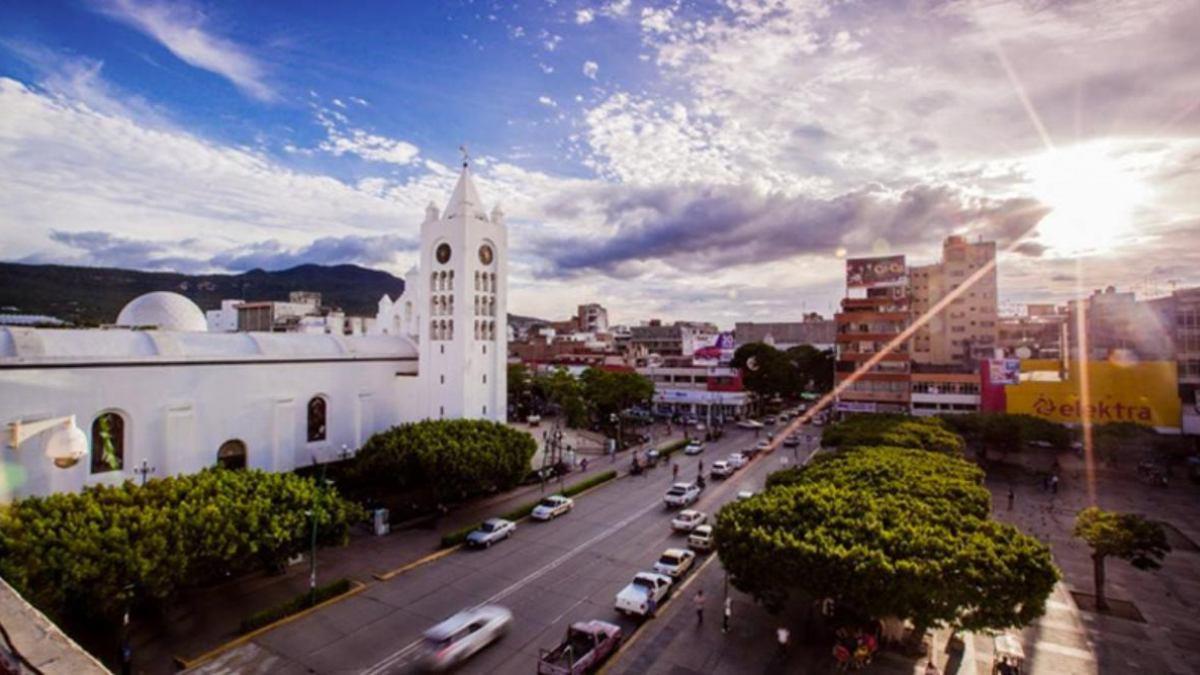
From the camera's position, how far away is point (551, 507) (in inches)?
1417

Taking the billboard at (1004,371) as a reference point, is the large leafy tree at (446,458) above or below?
below

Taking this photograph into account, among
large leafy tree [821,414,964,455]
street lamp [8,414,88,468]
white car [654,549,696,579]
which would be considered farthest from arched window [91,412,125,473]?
large leafy tree [821,414,964,455]

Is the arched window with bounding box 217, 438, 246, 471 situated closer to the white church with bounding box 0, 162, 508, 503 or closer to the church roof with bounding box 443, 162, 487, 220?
the white church with bounding box 0, 162, 508, 503

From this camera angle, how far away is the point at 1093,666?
66.0ft

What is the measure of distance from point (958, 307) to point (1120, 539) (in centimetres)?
8378

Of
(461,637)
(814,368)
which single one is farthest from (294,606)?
(814,368)

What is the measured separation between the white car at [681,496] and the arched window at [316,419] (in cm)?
2410

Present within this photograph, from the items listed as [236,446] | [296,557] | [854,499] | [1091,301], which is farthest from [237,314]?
[1091,301]

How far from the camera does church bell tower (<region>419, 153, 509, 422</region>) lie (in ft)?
149

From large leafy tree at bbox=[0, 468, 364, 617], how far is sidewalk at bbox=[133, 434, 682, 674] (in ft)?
3.58

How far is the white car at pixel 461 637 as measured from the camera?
19.1 m

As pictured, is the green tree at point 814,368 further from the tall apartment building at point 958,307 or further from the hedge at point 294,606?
the hedge at point 294,606

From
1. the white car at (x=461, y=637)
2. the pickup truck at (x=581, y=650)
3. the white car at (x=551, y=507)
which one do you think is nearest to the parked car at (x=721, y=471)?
the white car at (x=551, y=507)

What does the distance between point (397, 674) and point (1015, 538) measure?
66.4ft
